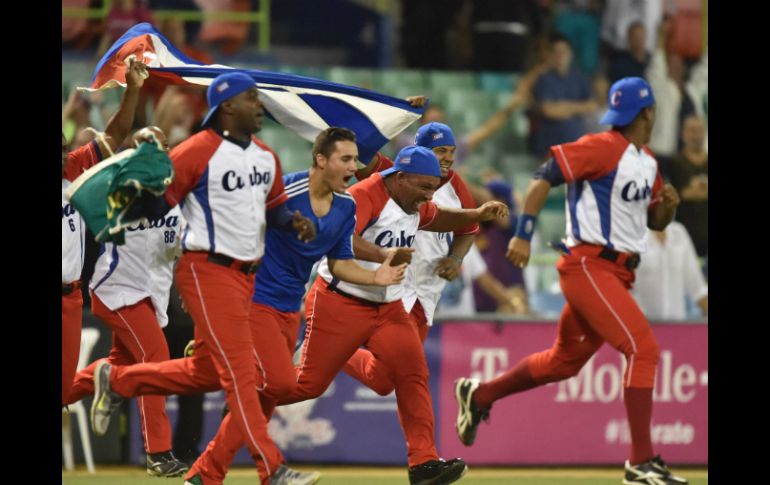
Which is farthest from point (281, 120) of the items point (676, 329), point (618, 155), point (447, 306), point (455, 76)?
point (455, 76)

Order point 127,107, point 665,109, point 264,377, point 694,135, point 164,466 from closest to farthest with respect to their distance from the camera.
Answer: point 264,377 < point 127,107 < point 164,466 < point 694,135 < point 665,109

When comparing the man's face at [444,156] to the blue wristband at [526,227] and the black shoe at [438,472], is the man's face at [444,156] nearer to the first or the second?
the blue wristband at [526,227]

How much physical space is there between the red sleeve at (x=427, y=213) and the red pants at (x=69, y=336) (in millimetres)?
2215

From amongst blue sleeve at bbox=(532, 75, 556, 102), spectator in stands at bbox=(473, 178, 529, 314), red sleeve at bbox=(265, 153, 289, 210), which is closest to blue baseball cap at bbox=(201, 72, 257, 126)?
red sleeve at bbox=(265, 153, 289, 210)

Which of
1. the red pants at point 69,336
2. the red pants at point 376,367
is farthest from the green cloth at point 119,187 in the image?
the red pants at point 376,367

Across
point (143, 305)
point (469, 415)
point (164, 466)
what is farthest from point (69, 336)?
point (469, 415)

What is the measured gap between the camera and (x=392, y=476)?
36.8 feet

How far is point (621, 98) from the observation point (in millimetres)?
9961

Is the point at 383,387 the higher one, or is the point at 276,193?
the point at 276,193

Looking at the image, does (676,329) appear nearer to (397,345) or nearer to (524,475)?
(524,475)

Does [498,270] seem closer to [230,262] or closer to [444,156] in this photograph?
[444,156]

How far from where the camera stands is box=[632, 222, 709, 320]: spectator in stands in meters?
12.8

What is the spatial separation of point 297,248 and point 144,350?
5.47 ft

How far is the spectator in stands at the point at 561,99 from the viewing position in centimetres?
1653
